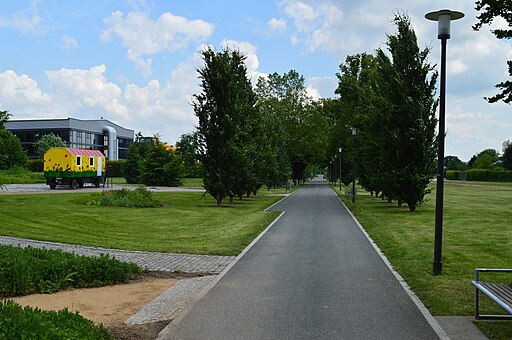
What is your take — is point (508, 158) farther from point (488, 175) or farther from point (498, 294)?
point (498, 294)

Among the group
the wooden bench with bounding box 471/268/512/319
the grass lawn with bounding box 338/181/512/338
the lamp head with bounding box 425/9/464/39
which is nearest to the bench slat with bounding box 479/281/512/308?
the wooden bench with bounding box 471/268/512/319

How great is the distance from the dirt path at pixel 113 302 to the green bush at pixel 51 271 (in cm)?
23

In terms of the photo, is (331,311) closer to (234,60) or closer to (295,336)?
(295,336)

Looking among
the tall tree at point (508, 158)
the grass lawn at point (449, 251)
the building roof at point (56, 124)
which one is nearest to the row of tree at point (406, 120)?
the grass lawn at point (449, 251)

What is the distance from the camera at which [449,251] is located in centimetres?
1398

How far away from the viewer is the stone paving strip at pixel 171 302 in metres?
7.41

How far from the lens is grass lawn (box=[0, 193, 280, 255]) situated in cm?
1470

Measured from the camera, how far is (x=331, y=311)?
25.4ft

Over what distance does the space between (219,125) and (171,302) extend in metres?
22.5

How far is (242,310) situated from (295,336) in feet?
4.76

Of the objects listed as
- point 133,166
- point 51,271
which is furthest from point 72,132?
point 51,271

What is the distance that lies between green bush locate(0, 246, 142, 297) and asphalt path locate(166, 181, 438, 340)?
1.89m

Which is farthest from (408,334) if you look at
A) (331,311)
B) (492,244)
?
(492,244)

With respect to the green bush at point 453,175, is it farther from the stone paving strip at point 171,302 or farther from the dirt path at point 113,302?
the dirt path at point 113,302
